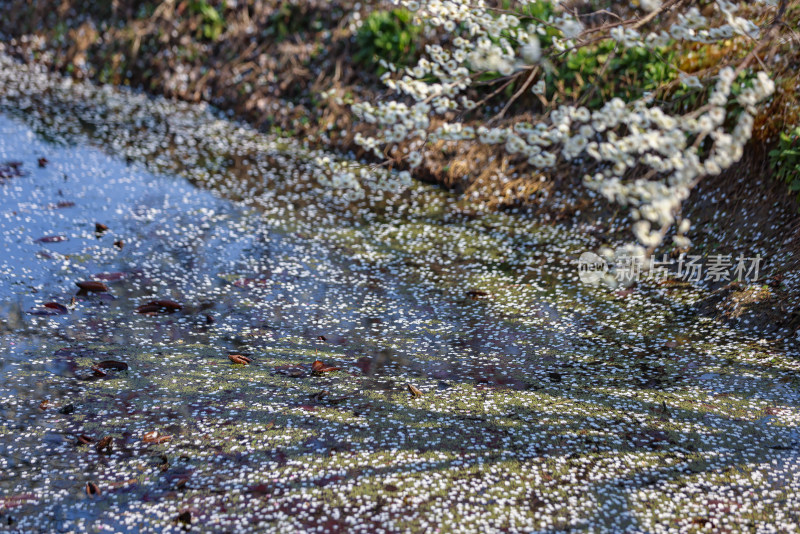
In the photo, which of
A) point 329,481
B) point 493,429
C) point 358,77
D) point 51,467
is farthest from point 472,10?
point 358,77

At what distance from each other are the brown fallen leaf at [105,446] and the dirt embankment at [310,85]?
4487 millimetres

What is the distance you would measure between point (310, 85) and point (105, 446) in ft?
23.6

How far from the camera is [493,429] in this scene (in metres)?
3.88

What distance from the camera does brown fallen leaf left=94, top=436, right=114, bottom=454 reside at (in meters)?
3.54

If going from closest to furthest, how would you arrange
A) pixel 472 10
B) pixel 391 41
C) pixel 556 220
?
pixel 472 10
pixel 556 220
pixel 391 41

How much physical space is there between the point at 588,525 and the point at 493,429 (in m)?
0.88

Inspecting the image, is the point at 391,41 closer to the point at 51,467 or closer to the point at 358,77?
the point at 358,77

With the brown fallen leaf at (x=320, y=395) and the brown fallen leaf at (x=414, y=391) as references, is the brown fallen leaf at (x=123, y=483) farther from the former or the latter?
the brown fallen leaf at (x=414, y=391)

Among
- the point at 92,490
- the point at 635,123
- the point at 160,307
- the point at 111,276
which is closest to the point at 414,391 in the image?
the point at 92,490

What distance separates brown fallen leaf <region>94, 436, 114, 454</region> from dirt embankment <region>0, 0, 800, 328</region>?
14.7 ft

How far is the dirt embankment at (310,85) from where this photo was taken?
229 inches

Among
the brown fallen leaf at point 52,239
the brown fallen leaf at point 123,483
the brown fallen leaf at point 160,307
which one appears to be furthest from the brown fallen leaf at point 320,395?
the brown fallen leaf at point 52,239

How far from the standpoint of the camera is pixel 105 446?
356 centimetres

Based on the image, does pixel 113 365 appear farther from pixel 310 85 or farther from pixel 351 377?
pixel 310 85
